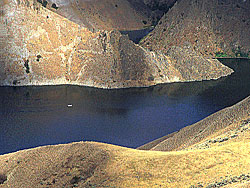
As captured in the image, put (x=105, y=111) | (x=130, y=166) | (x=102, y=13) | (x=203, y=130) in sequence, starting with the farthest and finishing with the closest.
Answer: (x=102, y=13)
(x=105, y=111)
(x=203, y=130)
(x=130, y=166)

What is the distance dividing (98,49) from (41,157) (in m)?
32.4

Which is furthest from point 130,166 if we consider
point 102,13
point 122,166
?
point 102,13

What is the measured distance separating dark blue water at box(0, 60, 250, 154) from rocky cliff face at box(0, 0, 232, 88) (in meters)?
1.90

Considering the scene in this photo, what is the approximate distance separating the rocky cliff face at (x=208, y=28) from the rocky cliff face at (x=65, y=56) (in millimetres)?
21158

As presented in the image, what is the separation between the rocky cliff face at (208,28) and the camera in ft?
249

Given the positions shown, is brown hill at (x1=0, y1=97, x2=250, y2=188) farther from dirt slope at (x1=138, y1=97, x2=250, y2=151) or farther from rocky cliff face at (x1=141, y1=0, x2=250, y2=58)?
rocky cliff face at (x1=141, y1=0, x2=250, y2=58)

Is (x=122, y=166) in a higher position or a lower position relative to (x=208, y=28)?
lower

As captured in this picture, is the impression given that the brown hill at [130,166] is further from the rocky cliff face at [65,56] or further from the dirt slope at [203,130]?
the rocky cliff face at [65,56]

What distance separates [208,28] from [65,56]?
34.8m

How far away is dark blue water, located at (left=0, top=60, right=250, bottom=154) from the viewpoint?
33312 mm

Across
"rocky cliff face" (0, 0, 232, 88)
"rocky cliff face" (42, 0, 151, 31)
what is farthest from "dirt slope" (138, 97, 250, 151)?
"rocky cliff face" (42, 0, 151, 31)

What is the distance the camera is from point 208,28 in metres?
78.1

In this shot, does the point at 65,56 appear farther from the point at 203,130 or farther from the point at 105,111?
the point at 203,130

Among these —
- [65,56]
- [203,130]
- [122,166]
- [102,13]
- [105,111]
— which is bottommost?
[105,111]
